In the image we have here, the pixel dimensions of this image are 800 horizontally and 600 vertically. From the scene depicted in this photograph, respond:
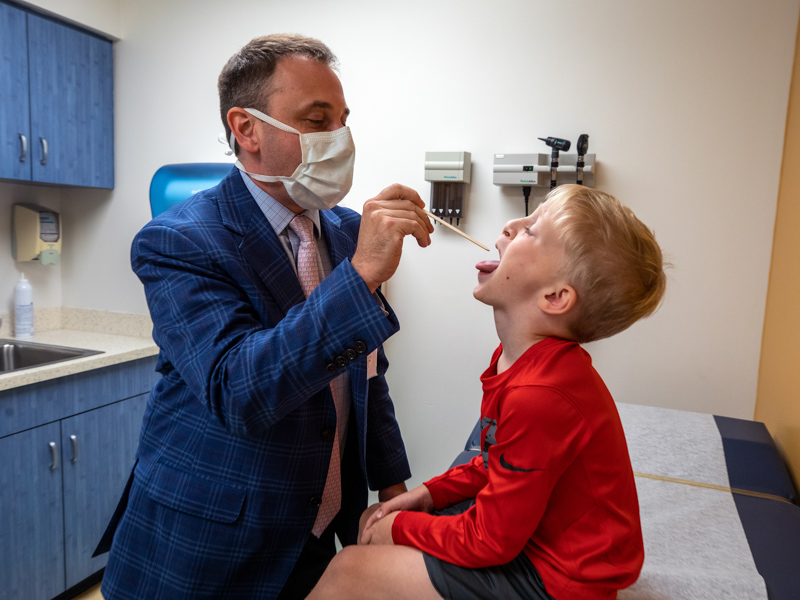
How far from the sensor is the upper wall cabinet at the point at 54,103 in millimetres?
2391

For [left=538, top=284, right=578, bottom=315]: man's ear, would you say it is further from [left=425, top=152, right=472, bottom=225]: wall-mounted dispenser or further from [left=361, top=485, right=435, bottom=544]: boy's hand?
[left=425, top=152, right=472, bottom=225]: wall-mounted dispenser

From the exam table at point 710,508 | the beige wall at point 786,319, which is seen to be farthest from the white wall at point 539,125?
the exam table at point 710,508

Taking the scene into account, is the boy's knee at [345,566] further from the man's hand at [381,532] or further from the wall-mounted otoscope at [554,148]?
the wall-mounted otoscope at [554,148]

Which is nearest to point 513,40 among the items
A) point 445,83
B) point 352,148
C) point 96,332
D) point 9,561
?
point 445,83

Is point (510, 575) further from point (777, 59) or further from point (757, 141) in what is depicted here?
point (777, 59)

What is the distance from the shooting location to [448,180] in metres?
2.31

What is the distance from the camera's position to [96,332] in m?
3.03

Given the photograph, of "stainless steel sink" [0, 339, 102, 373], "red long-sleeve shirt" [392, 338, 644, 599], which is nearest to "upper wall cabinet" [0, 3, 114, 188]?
"stainless steel sink" [0, 339, 102, 373]

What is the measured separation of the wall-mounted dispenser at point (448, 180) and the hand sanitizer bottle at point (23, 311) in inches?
81.2

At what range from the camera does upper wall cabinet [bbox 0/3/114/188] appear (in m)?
2.39

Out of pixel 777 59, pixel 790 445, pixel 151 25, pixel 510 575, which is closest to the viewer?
pixel 510 575

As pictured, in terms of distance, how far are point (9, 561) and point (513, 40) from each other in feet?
9.17

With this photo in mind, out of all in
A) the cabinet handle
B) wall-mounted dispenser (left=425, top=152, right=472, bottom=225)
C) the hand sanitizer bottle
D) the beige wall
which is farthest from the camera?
the hand sanitizer bottle

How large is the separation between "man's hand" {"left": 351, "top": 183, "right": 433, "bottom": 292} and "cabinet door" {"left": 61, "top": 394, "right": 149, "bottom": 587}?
1880mm
